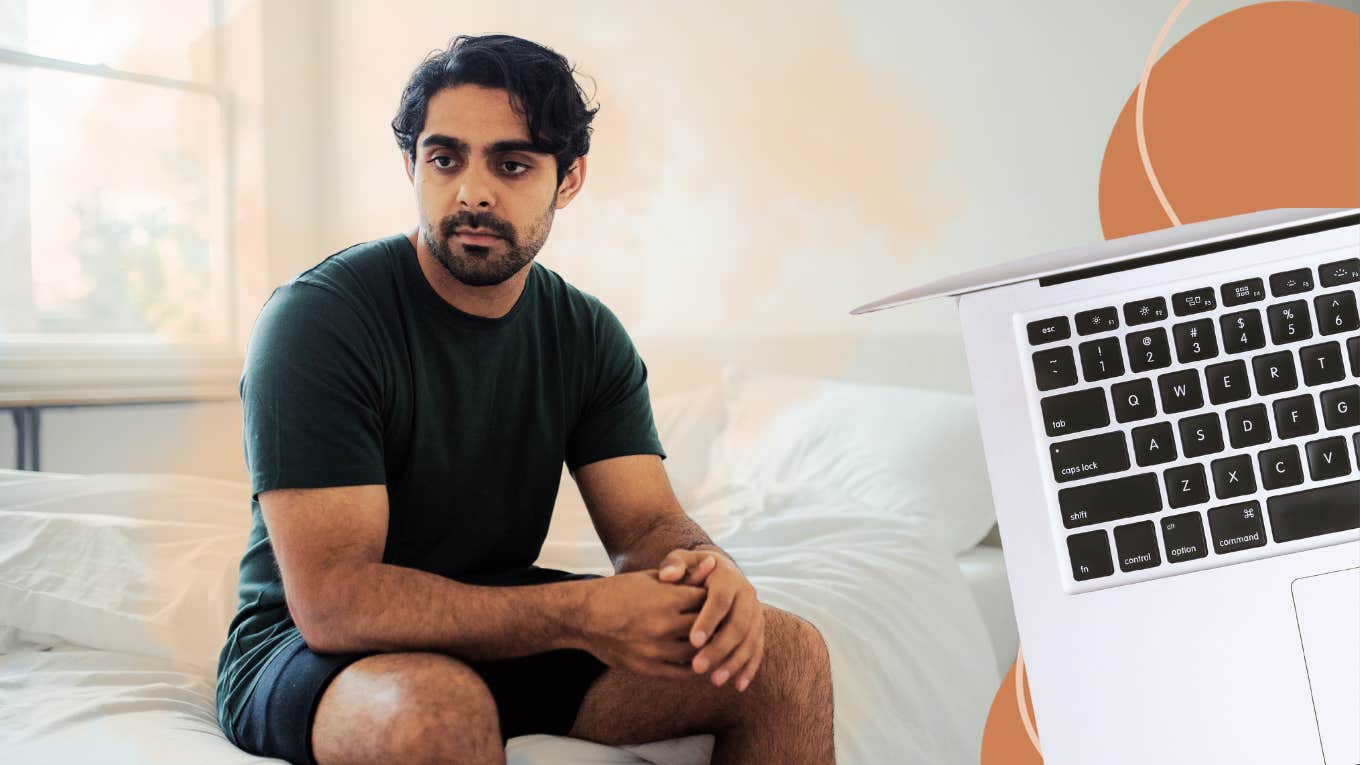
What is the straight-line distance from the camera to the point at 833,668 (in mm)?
908

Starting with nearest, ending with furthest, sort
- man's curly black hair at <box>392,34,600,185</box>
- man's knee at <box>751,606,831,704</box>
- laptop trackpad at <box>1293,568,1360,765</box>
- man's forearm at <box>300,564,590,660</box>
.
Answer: laptop trackpad at <box>1293,568,1360,765</box> < man's forearm at <box>300,564,590,660</box> < man's knee at <box>751,606,831,704</box> < man's curly black hair at <box>392,34,600,185</box>

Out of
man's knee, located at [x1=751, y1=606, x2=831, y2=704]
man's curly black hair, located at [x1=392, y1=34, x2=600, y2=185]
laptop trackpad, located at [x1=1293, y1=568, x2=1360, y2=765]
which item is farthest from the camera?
man's curly black hair, located at [x1=392, y1=34, x2=600, y2=185]

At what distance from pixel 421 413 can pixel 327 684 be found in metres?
0.24

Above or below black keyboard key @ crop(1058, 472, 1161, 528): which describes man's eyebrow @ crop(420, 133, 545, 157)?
above

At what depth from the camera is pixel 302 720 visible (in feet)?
2.25

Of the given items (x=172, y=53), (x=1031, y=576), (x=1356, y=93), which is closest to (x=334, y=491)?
(x=1031, y=576)

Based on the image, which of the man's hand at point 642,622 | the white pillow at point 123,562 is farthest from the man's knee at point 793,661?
the white pillow at point 123,562

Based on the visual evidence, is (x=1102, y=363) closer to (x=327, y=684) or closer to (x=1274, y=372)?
(x=1274, y=372)

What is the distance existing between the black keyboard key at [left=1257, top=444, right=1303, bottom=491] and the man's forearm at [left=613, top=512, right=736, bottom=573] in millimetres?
466

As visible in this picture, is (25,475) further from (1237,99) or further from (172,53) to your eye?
(1237,99)

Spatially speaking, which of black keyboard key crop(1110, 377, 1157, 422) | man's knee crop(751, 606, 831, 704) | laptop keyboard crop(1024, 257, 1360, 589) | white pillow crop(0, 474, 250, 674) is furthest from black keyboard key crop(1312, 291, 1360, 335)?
white pillow crop(0, 474, 250, 674)

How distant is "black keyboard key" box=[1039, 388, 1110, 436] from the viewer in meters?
0.54

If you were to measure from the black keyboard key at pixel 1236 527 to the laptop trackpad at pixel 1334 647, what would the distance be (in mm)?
35

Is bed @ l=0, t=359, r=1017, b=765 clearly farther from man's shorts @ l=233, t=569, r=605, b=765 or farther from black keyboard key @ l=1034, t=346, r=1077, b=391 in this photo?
black keyboard key @ l=1034, t=346, r=1077, b=391
